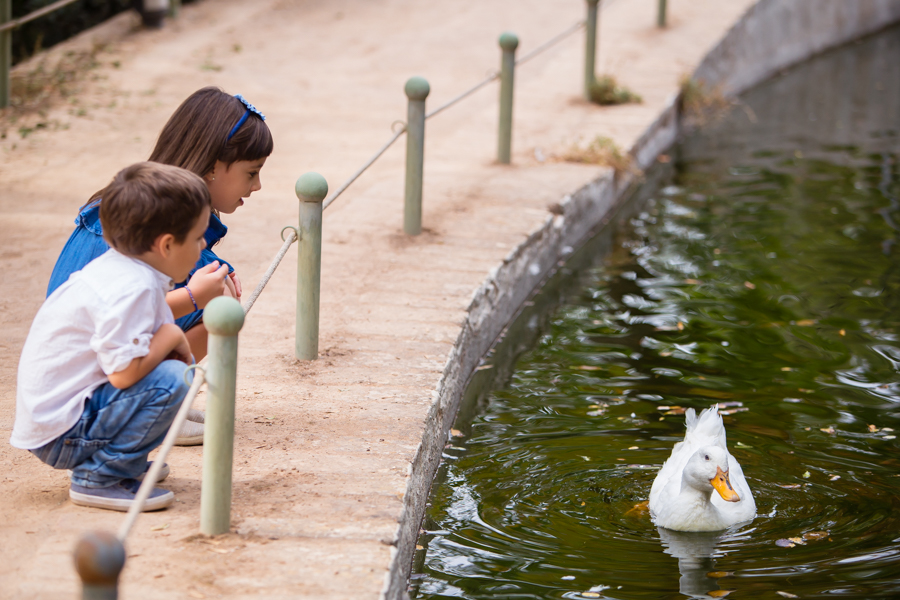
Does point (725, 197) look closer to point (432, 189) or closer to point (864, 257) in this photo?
point (864, 257)

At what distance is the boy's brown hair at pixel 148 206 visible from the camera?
2.71 meters

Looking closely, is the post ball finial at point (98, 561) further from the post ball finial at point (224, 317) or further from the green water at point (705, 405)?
the green water at point (705, 405)

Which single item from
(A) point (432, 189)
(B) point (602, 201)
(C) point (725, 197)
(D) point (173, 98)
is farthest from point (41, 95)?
(C) point (725, 197)

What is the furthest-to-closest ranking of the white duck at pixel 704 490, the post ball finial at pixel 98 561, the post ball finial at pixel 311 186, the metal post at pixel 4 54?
→ 1. the metal post at pixel 4 54
2. the post ball finial at pixel 311 186
3. the white duck at pixel 704 490
4. the post ball finial at pixel 98 561

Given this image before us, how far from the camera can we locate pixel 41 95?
346 inches

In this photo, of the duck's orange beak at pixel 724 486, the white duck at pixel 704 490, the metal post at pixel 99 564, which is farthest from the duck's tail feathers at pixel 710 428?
the metal post at pixel 99 564

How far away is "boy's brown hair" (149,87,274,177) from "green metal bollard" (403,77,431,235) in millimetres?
2412

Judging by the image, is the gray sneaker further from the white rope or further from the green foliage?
the green foliage

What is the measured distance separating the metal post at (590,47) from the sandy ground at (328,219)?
0.25 metres

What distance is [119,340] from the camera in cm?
271

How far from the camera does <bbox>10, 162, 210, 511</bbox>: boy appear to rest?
2717 millimetres

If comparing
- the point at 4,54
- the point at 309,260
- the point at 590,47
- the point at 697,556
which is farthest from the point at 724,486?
Result: the point at 4,54

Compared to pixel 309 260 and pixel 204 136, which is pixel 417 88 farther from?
pixel 204 136

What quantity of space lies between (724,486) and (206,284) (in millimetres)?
1895
